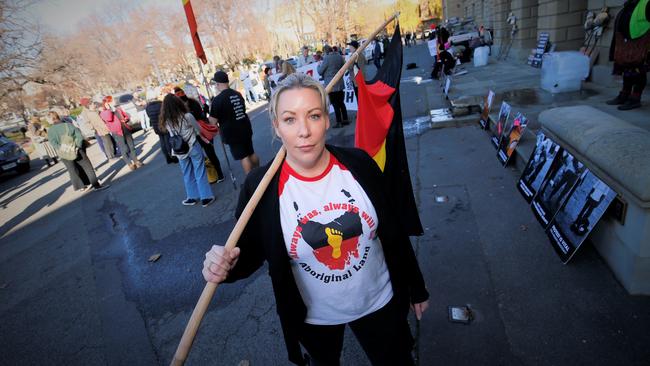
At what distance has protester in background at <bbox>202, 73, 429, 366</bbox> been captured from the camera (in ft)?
5.25

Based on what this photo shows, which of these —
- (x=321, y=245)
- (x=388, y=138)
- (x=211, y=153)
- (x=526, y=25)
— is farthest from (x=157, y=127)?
(x=526, y=25)

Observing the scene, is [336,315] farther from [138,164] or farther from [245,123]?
[138,164]

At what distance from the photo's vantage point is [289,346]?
192 centimetres

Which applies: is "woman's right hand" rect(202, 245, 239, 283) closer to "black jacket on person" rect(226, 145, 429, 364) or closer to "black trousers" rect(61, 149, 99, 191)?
"black jacket on person" rect(226, 145, 429, 364)

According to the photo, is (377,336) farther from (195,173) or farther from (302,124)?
(195,173)

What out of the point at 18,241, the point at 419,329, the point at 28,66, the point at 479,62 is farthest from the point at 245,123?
the point at 28,66

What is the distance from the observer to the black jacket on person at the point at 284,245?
5.57 ft

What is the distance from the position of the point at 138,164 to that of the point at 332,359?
10.7m

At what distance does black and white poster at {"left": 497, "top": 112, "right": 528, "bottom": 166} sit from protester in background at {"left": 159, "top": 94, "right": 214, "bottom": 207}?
17.0ft

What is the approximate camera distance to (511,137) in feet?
17.8

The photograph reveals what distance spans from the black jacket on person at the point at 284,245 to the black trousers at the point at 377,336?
0.07 metres

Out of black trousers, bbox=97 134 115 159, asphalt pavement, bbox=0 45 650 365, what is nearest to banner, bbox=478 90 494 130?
asphalt pavement, bbox=0 45 650 365

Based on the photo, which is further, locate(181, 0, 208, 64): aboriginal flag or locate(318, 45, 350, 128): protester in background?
locate(318, 45, 350, 128): protester in background

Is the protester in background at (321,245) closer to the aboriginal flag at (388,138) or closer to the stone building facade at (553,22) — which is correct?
the aboriginal flag at (388,138)
